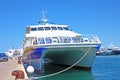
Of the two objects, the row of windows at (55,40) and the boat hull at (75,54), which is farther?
the row of windows at (55,40)

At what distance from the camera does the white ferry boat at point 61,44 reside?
87.4 ft

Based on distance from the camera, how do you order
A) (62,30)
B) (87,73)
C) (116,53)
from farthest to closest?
(116,53), (62,30), (87,73)

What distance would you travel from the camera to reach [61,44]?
2638 cm

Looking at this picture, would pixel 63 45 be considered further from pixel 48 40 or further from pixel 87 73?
pixel 87 73

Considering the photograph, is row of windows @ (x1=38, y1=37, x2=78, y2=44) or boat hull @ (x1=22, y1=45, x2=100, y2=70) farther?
row of windows @ (x1=38, y1=37, x2=78, y2=44)

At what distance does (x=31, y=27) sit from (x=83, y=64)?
7.25 metres

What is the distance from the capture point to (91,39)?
28.2 m

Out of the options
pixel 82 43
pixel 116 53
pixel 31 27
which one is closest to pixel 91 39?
pixel 82 43

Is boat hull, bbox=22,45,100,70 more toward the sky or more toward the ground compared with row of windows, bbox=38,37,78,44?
more toward the ground

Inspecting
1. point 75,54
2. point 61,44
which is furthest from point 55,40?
point 75,54

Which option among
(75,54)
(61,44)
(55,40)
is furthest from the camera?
(75,54)

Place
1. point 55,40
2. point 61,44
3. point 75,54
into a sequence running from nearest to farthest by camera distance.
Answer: point 61,44
point 55,40
point 75,54

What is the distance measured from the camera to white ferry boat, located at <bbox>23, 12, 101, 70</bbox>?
87.4ft

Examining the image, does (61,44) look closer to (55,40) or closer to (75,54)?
(55,40)
